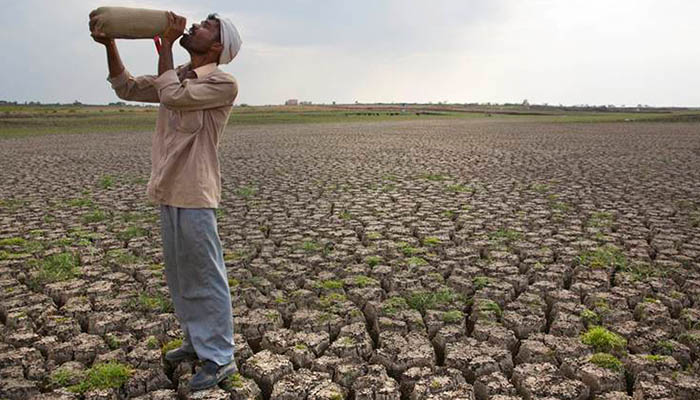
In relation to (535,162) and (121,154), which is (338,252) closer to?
(535,162)

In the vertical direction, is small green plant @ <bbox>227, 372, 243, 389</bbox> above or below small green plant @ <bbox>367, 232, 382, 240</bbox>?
below

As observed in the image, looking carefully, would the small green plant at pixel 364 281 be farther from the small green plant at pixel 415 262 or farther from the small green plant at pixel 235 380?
the small green plant at pixel 235 380

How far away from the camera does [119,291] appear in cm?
373

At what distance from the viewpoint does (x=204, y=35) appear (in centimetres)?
227

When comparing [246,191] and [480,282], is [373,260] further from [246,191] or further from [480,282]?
[246,191]

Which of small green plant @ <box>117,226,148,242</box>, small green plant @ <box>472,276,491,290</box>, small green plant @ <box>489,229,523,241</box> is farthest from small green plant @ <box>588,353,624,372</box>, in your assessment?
small green plant @ <box>117,226,148,242</box>

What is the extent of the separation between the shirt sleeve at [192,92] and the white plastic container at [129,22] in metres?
0.18

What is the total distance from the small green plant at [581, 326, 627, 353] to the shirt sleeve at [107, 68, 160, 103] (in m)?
2.58

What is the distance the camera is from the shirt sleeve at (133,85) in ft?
7.95

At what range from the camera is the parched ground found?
8.38 feet

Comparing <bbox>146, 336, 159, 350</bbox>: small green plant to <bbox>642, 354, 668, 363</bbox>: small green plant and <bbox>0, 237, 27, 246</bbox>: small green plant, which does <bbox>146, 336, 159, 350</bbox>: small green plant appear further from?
<bbox>0, 237, 27, 246</bbox>: small green plant

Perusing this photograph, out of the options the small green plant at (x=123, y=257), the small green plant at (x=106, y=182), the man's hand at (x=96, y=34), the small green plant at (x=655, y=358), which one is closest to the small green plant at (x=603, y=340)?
the small green plant at (x=655, y=358)

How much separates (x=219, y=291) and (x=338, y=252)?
7.53ft

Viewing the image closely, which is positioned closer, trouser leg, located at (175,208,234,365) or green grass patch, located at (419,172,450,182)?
trouser leg, located at (175,208,234,365)
